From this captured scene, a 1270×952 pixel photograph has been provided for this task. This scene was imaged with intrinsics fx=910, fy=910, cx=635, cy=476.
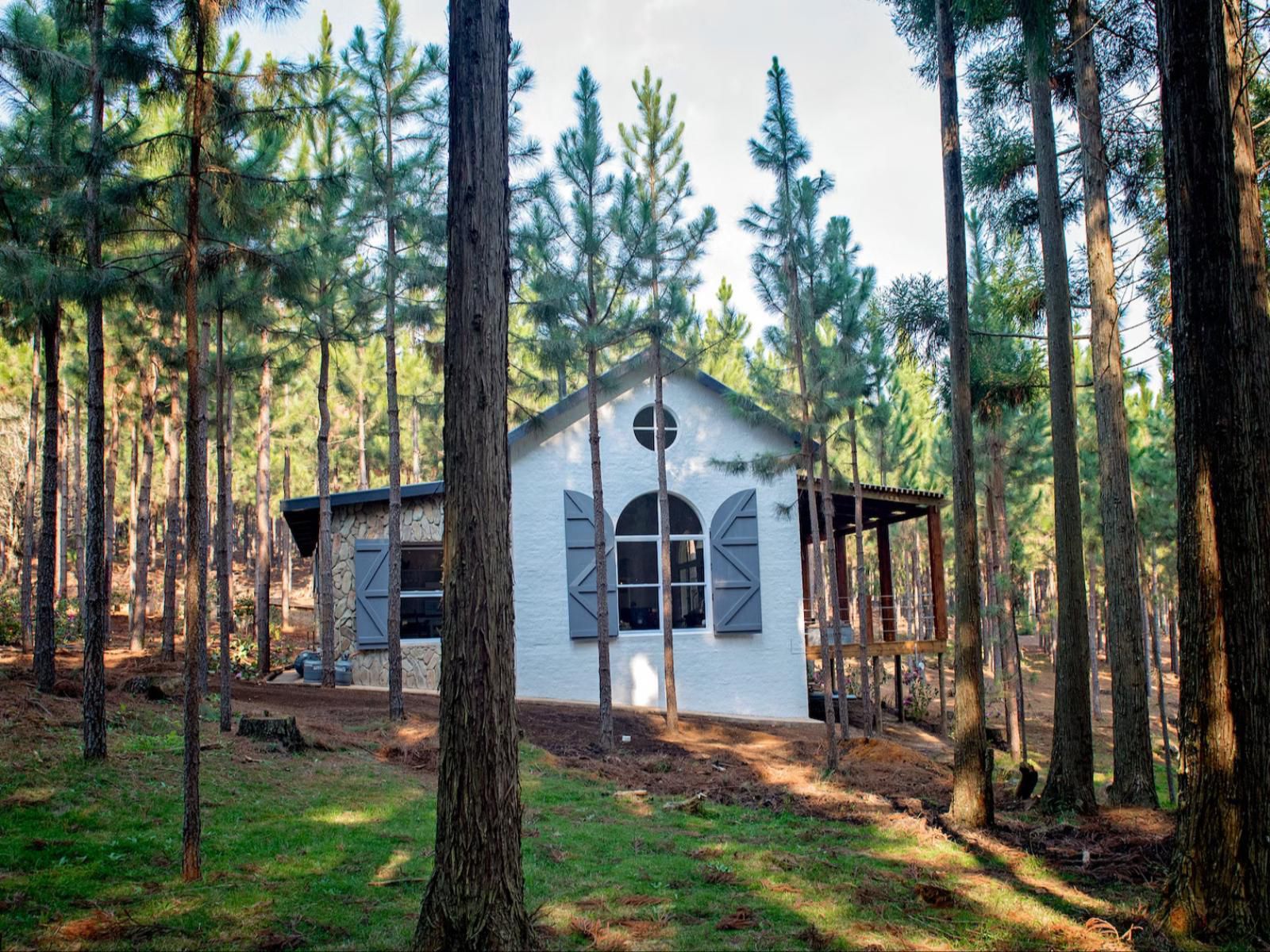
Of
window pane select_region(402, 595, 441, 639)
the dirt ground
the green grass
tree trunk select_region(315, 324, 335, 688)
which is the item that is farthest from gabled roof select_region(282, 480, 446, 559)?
the green grass

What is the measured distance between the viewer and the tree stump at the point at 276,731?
9.80m

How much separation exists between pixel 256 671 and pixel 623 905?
15.8 metres

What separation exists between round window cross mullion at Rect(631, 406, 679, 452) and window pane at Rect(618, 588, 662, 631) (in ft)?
9.37

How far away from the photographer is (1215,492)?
5023 mm

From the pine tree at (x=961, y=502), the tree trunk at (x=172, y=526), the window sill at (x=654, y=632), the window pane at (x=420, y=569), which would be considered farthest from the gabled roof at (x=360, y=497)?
the pine tree at (x=961, y=502)

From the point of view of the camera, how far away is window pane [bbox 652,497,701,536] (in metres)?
18.2

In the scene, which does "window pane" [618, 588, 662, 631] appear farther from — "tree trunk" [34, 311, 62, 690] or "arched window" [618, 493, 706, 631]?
"tree trunk" [34, 311, 62, 690]

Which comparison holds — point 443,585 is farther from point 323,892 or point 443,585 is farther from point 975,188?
point 975,188

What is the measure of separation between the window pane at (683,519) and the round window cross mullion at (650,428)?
46.1 inches

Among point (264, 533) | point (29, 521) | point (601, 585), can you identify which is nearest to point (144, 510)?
point (29, 521)

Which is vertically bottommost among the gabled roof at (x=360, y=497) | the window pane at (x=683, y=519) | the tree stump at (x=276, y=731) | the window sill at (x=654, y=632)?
the tree stump at (x=276, y=731)

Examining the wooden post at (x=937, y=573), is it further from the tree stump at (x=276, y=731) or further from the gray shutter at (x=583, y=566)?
the tree stump at (x=276, y=731)

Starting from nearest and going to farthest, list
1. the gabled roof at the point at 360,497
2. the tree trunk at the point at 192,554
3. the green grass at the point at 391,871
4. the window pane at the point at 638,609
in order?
the green grass at the point at 391,871, the tree trunk at the point at 192,554, the gabled roof at the point at 360,497, the window pane at the point at 638,609

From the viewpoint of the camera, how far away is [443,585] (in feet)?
14.2
